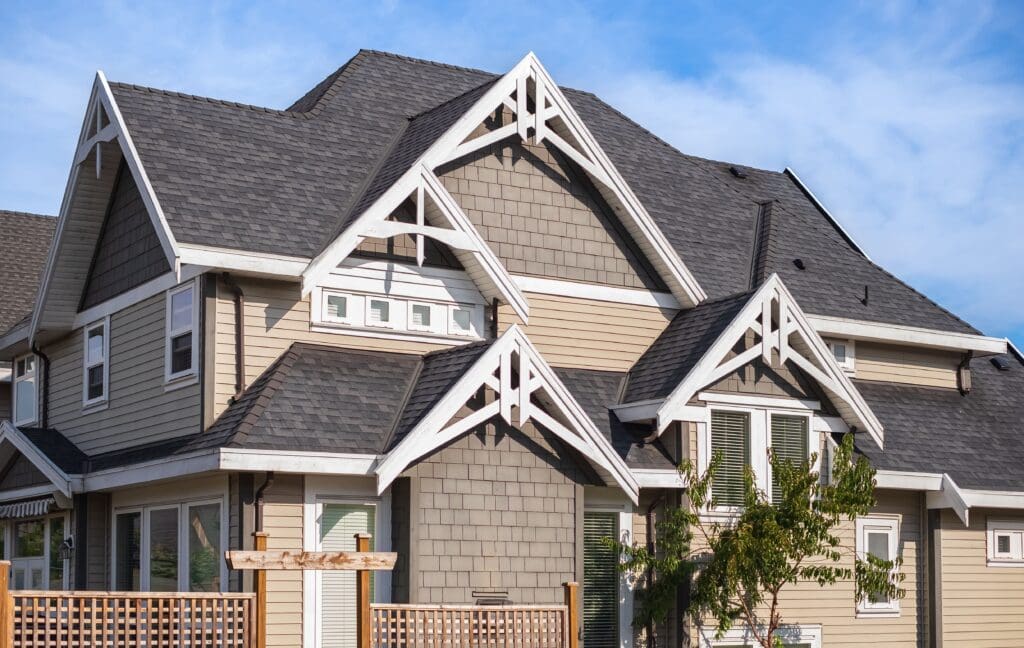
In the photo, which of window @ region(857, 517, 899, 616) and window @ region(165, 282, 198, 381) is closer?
window @ region(165, 282, 198, 381)

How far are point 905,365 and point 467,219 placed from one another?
9.95m

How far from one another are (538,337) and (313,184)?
13.6ft

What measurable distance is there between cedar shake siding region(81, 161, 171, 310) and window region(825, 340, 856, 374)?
1179cm

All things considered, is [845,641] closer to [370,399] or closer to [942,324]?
[942,324]

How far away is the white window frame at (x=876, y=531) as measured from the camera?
24.8m

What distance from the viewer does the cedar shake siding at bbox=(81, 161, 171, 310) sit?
22281mm

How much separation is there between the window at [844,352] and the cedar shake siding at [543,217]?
12.6 feet

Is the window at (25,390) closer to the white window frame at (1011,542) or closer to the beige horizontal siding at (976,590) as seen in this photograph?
the beige horizontal siding at (976,590)

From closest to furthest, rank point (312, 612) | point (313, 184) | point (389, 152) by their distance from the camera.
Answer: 1. point (312, 612)
2. point (313, 184)
3. point (389, 152)

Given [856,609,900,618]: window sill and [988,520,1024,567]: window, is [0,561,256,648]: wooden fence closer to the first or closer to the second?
[856,609,900,618]: window sill

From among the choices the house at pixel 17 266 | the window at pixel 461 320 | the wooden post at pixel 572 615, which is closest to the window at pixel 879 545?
the window at pixel 461 320

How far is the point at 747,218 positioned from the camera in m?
28.2

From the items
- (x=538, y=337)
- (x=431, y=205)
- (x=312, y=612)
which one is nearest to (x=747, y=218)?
(x=538, y=337)

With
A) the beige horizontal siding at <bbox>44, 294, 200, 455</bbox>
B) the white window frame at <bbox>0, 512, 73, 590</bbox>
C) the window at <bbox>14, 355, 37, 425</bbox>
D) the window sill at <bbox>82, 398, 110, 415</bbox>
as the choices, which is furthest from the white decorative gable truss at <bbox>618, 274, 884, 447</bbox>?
the window at <bbox>14, 355, 37, 425</bbox>
